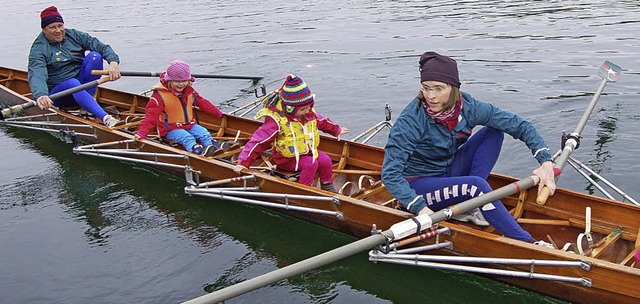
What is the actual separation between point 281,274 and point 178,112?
507 centimetres

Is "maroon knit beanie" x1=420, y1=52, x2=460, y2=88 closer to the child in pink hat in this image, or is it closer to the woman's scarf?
the woman's scarf

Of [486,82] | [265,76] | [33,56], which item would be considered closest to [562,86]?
[486,82]

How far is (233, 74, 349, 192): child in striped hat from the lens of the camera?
7090mm

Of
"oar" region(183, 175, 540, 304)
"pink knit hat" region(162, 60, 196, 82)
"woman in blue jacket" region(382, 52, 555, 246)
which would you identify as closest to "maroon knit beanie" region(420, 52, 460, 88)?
"woman in blue jacket" region(382, 52, 555, 246)

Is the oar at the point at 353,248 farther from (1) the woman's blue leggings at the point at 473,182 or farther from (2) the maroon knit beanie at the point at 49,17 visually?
(2) the maroon knit beanie at the point at 49,17

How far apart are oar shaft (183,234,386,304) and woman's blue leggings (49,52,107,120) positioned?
6.71 metres

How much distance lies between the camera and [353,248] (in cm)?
483

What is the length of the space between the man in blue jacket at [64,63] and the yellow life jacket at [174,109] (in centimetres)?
136

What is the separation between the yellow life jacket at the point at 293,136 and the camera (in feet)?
23.7

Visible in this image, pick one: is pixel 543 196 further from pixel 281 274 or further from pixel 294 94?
pixel 294 94

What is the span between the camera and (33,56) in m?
10.2

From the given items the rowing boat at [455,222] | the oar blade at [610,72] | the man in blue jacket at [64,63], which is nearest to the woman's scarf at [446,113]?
the rowing boat at [455,222]

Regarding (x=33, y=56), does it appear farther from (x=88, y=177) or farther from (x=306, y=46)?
(x=306, y=46)

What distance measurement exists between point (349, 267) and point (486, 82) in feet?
25.6
